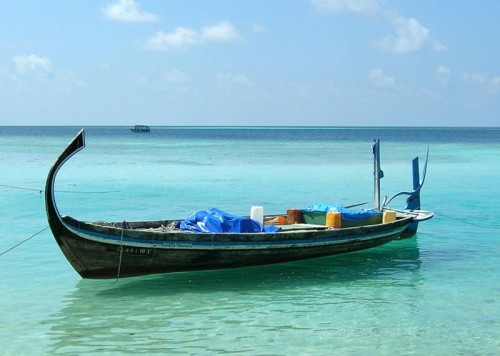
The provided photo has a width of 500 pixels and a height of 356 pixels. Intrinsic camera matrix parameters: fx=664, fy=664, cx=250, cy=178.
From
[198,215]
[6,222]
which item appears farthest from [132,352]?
[6,222]

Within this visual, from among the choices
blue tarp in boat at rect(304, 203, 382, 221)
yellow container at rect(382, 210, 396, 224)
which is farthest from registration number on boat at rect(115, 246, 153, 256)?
yellow container at rect(382, 210, 396, 224)

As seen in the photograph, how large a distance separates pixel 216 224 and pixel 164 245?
147 centimetres

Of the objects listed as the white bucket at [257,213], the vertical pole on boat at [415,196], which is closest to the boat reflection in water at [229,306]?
the white bucket at [257,213]

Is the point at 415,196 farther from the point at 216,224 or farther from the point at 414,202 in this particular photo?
the point at 216,224

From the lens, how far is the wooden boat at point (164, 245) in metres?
12.2

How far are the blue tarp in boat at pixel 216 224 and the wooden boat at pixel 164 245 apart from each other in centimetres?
44

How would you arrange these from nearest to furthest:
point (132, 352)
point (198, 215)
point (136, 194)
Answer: point (132, 352)
point (198, 215)
point (136, 194)

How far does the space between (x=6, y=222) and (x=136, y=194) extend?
28.5ft

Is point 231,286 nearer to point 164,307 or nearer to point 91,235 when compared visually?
point 164,307

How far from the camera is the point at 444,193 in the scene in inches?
1257

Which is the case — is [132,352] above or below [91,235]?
below

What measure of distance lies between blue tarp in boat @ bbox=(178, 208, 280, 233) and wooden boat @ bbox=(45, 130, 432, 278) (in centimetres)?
44

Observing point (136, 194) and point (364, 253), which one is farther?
point (136, 194)

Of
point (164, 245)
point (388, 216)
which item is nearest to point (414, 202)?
point (388, 216)
